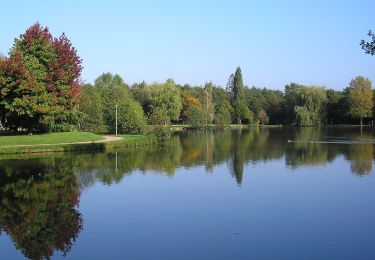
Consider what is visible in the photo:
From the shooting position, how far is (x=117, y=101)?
186ft

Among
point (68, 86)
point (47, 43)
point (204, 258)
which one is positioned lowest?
point (204, 258)

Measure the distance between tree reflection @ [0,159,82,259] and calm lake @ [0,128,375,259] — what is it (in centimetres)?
3

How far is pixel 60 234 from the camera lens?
464 inches

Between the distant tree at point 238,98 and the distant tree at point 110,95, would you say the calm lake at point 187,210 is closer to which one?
the distant tree at point 110,95

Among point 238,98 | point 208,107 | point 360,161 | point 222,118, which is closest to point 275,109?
point 238,98

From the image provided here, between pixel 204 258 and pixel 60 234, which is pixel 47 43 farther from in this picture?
pixel 204 258

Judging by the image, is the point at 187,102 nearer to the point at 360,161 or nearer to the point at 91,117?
the point at 91,117

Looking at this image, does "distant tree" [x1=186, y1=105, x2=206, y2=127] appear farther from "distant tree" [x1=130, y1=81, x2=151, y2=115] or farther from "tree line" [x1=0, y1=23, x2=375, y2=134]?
"distant tree" [x1=130, y1=81, x2=151, y2=115]

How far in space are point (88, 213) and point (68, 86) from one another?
25.1 m

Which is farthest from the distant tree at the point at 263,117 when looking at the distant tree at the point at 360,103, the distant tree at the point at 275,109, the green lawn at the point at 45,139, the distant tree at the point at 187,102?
the green lawn at the point at 45,139

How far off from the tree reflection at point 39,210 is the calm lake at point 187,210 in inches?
1.2

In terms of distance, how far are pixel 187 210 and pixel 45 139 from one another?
24803mm

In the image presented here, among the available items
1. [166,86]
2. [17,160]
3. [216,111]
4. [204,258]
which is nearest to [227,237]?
[204,258]

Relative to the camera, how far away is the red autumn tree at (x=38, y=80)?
3353 cm
